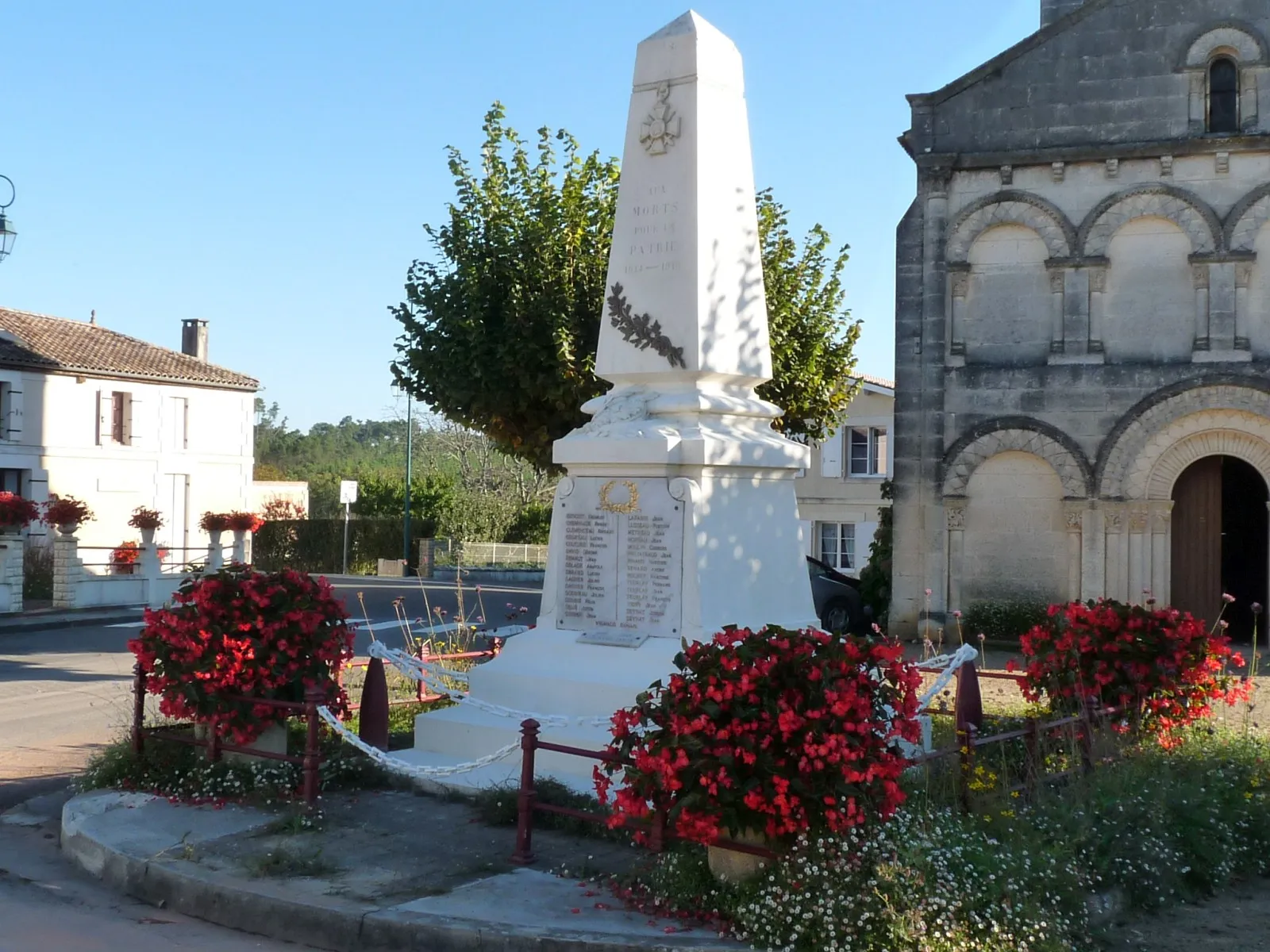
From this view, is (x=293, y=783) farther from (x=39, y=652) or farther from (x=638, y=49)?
(x=39, y=652)

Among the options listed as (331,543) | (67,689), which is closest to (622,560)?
(67,689)

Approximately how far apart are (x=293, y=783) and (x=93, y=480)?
103 ft

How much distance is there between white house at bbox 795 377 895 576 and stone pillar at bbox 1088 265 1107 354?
42.9ft

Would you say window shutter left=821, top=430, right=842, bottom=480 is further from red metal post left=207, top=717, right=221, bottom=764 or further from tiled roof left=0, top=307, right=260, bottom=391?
red metal post left=207, top=717, right=221, bottom=764

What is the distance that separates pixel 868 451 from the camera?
32.4 m

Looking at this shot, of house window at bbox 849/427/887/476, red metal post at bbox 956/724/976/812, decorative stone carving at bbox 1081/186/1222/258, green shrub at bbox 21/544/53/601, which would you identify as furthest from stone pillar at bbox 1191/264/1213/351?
green shrub at bbox 21/544/53/601

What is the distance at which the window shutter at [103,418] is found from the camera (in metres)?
36.2

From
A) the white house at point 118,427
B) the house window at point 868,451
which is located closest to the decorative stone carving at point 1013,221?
the house window at point 868,451

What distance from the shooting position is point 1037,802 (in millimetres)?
6750

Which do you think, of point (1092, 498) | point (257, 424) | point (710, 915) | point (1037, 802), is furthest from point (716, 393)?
point (257, 424)

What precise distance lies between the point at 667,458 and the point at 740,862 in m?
3.03

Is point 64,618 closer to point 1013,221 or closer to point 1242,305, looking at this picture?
point 1013,221

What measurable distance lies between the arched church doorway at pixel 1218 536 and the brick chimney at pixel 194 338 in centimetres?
3237

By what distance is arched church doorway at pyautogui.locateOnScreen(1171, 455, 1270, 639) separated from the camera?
61.2ft
